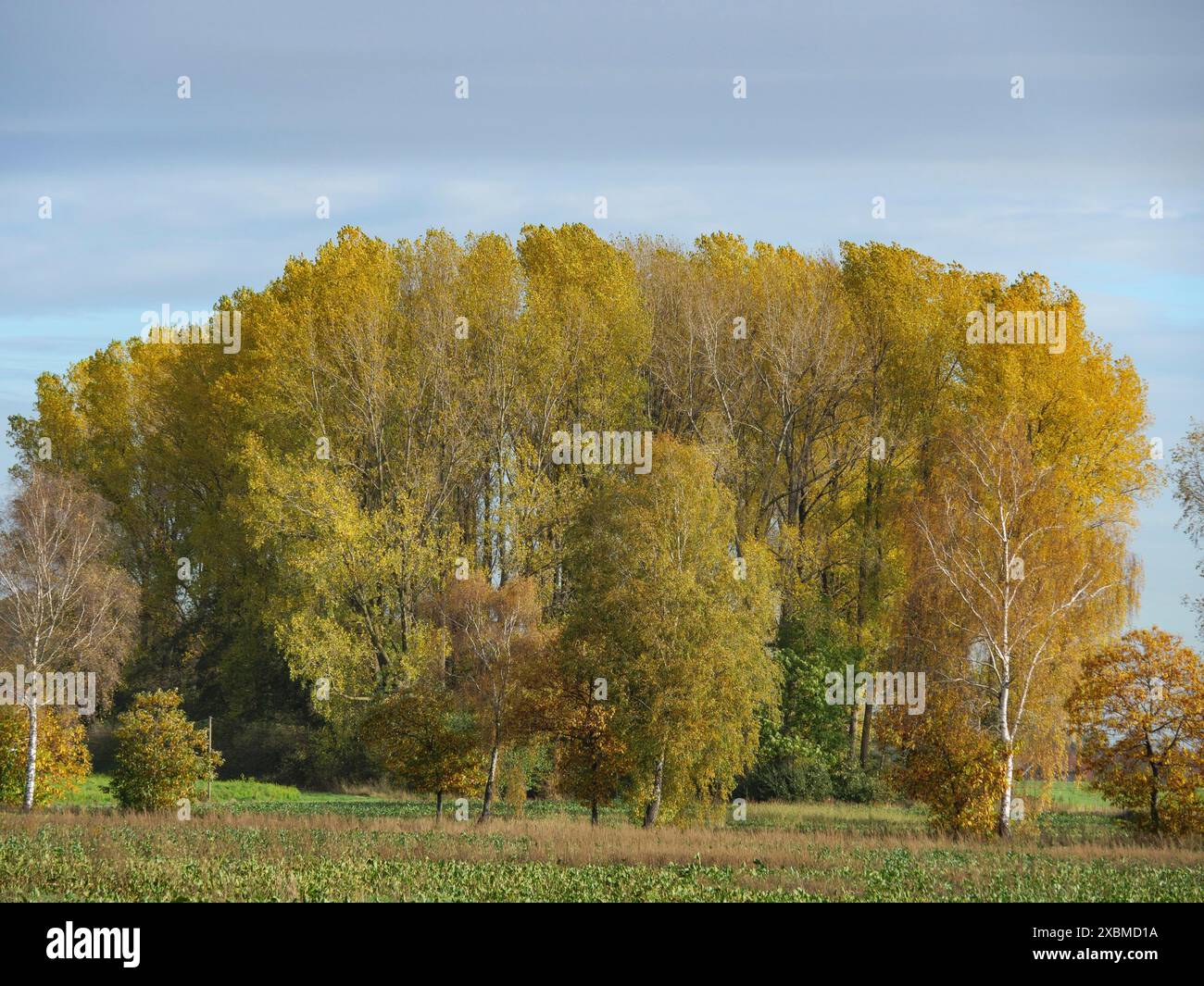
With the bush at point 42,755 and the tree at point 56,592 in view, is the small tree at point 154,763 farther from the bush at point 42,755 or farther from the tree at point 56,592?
the tree at point 56,592

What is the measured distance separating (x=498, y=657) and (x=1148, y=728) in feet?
56.8

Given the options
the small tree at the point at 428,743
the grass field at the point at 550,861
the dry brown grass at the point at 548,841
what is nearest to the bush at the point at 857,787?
the grass field at the point at 550,861

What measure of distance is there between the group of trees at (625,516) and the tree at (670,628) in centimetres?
10

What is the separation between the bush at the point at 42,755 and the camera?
138 feet

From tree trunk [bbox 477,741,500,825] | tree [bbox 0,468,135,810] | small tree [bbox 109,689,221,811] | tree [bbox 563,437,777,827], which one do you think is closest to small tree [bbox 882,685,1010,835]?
tree [bbox 563,437,777,827]

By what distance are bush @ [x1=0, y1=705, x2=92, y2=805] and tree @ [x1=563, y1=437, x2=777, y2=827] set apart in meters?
16.8

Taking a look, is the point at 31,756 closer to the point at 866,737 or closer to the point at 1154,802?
the point at 866,737

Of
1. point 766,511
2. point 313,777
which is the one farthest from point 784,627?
point 313,777

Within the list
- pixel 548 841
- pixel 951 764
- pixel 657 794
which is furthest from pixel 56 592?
pixel 951 764

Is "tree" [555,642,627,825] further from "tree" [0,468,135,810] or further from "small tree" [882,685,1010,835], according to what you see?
"tree" [0,468,135,810]

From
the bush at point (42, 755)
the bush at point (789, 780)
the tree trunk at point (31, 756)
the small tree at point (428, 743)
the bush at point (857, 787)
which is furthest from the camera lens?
the bush at point (857, 787)
